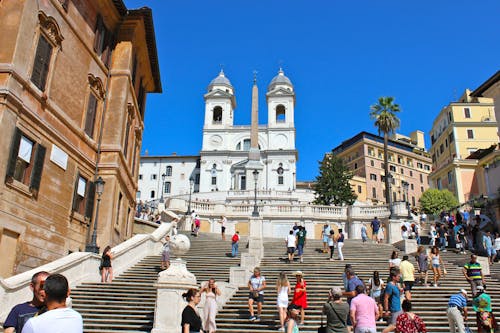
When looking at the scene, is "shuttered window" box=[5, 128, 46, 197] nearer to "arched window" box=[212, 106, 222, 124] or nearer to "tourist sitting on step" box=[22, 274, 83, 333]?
"tourist sitting on step" box=[22, 274, 83, 333]

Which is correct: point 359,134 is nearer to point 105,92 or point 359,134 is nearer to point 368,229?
point 368,229

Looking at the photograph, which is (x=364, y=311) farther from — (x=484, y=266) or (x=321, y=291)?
(x=484, y=266)

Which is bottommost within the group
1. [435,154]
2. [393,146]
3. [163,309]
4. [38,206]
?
[163,309]

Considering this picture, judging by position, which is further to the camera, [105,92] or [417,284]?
[105,92]

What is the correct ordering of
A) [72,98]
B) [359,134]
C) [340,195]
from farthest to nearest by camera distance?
[359,134]
[340,195]
[72,98]

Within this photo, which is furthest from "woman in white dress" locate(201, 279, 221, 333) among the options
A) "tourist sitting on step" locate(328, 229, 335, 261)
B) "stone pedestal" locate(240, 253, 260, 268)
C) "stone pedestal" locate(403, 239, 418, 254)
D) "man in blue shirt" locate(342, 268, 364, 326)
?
"stone pedestal" locate(403, 239, 418, 254)

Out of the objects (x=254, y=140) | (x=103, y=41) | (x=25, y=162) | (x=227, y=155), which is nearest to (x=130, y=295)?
(x=25, y=162)

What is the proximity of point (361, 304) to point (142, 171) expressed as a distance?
307 feet

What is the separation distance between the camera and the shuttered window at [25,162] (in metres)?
14.4

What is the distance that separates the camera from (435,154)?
2805 inches

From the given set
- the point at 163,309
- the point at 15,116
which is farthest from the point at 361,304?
the point at 15,116

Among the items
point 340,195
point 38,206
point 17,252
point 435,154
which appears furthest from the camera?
point 435,154

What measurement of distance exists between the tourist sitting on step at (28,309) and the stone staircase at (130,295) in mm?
6791

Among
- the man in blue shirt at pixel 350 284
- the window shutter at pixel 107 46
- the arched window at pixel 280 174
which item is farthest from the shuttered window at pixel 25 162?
the arched window at pixel 280 174
